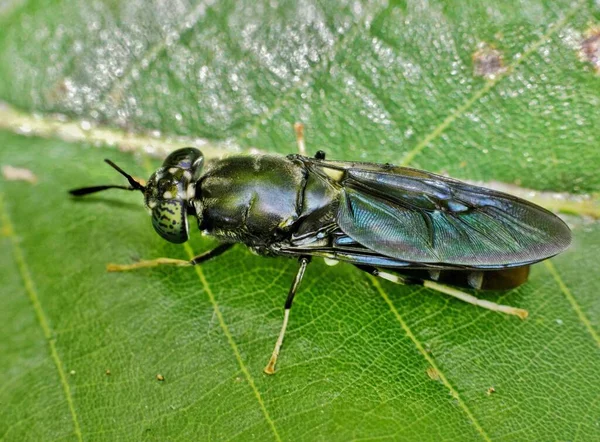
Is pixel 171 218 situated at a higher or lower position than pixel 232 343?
higher

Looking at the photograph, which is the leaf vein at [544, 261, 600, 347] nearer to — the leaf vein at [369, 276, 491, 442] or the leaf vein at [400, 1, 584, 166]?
the leaf vein at [369, 276, 491, 442]

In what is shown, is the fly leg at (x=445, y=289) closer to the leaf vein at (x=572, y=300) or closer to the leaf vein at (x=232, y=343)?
the leaf vein at (x=572, y=300)

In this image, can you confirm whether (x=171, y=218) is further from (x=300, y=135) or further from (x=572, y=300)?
(x=572, y=300)

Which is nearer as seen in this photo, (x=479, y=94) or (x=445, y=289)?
(x=445, y=289)

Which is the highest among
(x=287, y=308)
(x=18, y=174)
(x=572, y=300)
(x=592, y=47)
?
(x=592, y=47)

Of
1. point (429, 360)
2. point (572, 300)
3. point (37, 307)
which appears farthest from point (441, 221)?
point (37, 307)

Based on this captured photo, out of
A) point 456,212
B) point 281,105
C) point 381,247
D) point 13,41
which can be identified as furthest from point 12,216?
point 456,212

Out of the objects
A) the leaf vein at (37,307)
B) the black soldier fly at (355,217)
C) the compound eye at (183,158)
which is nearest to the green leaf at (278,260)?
the leaf vein at (37,307)
